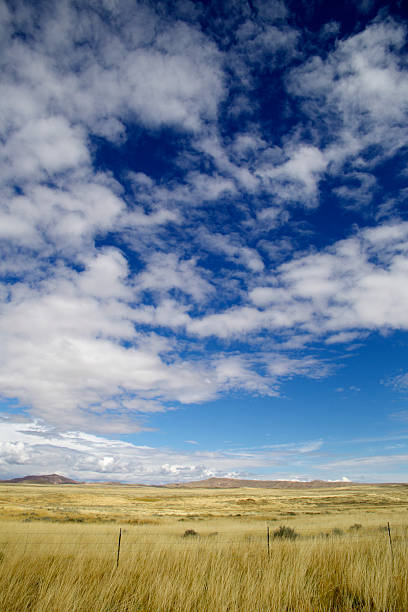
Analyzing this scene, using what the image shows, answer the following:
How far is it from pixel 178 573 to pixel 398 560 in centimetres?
398

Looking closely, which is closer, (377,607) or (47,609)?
(47,609)

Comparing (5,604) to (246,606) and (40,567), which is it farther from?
(246,606)

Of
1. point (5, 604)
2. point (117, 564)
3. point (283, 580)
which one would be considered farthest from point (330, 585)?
point (5, 604)

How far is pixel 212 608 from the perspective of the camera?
396 centimetres

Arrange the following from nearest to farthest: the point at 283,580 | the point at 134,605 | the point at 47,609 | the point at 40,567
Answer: the point at 47,609 < the point at 134,605 < the point at 283,580 < the point at 40,567

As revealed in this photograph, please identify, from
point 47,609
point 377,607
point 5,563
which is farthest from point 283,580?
point 5,563

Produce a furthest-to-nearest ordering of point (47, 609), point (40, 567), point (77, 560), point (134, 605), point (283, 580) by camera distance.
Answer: point (77, 560)
point (40, 567)
point (283, 580)
point (134, 605)
point (47, 609)

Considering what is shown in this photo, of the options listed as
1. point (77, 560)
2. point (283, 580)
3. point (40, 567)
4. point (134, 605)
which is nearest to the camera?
point (134, 605)

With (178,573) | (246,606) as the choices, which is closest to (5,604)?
(178,573)

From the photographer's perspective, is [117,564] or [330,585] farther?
[117,564]

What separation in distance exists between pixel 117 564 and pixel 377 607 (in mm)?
3625

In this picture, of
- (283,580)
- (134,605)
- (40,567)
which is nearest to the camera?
(134,605)

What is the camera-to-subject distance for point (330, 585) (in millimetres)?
5066

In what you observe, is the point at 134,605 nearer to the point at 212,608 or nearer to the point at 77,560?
the point at 212,608
